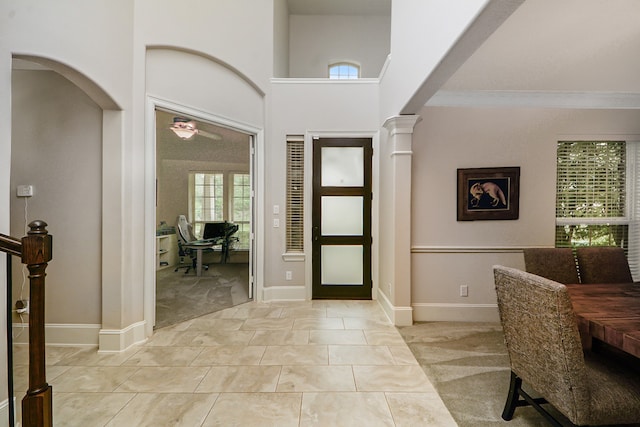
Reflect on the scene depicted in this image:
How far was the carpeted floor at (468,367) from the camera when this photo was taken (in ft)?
6.70

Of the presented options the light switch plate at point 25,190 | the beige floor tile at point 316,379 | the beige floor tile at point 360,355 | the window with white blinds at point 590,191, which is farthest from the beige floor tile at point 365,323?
the light switch plate at point 25,190

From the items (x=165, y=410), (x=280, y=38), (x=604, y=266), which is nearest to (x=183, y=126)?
(x=280, y=38)

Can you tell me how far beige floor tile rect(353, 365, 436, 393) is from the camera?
232cm

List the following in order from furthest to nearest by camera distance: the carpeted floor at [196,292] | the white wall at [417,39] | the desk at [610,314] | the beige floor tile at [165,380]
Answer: the carpeted floor at [196,292] → the beige floor tile at [165,380] → the white wall at [417,39] → the desk at [610,314]

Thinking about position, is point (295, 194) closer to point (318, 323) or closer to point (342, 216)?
point (342, 216)

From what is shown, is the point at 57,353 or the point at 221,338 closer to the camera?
the point at 57,353

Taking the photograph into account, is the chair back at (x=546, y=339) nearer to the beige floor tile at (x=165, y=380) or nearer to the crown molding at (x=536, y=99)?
the beige floor tile at (x=165, y=380)

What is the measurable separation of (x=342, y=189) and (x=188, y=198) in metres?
4.59

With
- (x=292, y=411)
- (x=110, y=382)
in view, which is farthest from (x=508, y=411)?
(x=110, y=382)

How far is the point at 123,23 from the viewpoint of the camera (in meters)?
2.89

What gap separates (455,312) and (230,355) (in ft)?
8.39

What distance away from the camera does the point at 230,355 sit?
2834mm

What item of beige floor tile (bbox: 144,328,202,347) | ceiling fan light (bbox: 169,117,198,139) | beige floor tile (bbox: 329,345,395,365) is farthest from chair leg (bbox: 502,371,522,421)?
ceiling fan light (bbox: 169,117,198,139)

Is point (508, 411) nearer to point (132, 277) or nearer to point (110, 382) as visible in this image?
point (110, 382)
